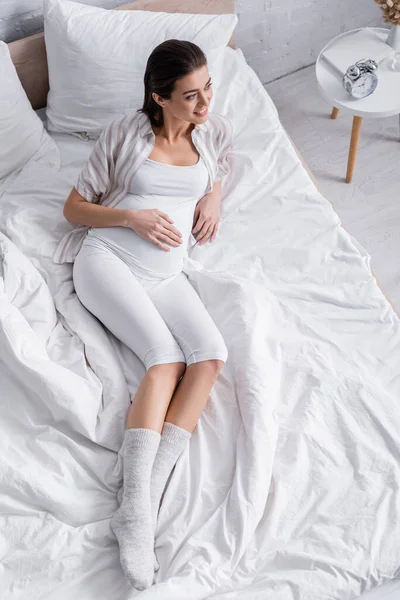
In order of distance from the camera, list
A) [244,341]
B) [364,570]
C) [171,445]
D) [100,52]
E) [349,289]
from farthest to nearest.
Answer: [100,52] → [349,289] → [244,341] → [171,445] → [364,570]

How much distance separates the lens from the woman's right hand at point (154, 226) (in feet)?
5.65

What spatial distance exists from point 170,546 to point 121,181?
2.90 ft

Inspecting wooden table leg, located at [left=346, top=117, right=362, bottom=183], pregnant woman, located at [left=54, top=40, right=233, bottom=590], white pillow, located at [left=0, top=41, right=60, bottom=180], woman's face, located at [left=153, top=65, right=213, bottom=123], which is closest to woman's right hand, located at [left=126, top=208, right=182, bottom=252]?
pregnant woman, located at [left=54, top=40, right=233, bottom=590]

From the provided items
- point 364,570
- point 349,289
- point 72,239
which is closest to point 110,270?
point 72,239

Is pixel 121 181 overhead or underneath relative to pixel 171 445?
overhead

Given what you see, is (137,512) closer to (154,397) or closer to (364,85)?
(154,397)

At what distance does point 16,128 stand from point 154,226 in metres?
0.57

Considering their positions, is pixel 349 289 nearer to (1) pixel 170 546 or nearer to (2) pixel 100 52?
(1) pixel 170 546

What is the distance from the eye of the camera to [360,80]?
2.13 meters

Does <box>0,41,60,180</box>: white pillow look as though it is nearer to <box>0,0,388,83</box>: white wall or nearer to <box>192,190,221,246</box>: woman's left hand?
<box>192,190,221,246</box>: woman's left hand

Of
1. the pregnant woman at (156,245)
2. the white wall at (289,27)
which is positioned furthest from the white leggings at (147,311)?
the white wall at (289,27)

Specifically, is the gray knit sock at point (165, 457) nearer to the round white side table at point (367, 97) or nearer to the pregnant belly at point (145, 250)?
the pregnant belly at point (145, 250)

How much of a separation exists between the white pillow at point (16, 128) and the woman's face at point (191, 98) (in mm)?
493

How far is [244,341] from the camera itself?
5.27 feet
